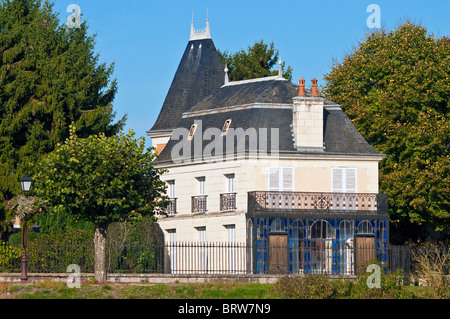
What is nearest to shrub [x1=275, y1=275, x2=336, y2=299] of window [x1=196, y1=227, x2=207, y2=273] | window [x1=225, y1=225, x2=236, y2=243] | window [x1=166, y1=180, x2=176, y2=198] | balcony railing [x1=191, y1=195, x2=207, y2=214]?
window [x1=196, y1=227, x2=207, y2=273]

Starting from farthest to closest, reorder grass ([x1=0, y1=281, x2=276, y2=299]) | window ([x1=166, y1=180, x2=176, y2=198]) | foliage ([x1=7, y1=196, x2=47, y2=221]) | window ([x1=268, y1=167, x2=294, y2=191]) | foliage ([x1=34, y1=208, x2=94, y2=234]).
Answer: window ([x1=166, y1=180, x2=176, y2=198]) < foliage ([x1=34, y1=208, x2=94, y2=234]) < window ([x1=268, y1=167, x2=294, y2=191]) < foliage ([x1=7, y1=196, x2=47, y2=221]) < grass ([x1=0, y1=281, x2=276, y2=299])

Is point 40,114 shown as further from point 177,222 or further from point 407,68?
point 407,68

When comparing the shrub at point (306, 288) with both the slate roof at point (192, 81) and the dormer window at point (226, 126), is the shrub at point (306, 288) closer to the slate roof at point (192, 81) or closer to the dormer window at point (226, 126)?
the dormer window at point (226, 126)

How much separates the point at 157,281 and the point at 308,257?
9.26m

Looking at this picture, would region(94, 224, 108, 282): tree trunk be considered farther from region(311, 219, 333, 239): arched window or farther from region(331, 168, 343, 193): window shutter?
region(331, 168, 343, 193): window shutter

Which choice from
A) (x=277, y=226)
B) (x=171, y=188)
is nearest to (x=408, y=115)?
(x=277, y=226)

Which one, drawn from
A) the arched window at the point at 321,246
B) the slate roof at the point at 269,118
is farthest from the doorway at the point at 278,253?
the slate roof at the point at 269,118

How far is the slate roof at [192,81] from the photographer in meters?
65.1

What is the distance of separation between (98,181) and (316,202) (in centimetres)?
1143

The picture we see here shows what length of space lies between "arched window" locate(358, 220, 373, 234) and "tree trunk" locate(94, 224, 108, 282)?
12422mm

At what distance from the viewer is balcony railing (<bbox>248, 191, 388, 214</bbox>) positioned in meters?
53.2

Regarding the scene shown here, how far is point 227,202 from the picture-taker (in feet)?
180

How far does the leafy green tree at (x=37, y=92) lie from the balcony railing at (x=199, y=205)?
292 inches

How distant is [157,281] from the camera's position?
150 feet
